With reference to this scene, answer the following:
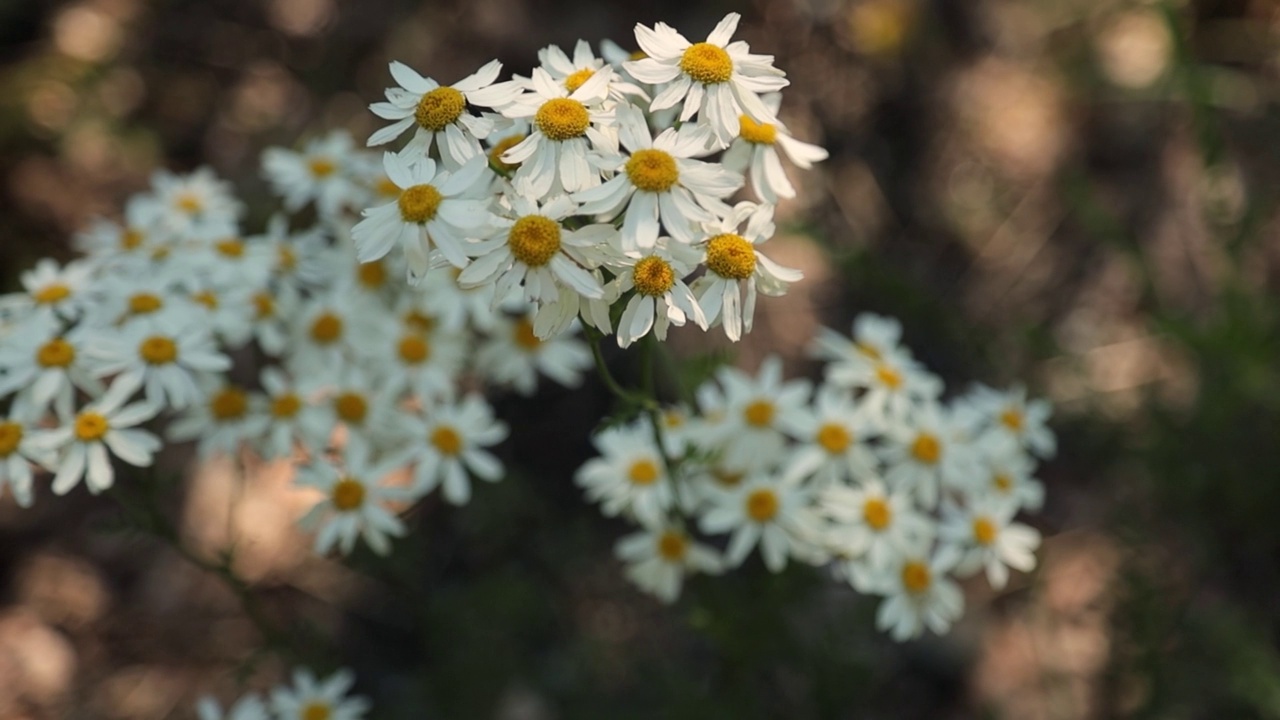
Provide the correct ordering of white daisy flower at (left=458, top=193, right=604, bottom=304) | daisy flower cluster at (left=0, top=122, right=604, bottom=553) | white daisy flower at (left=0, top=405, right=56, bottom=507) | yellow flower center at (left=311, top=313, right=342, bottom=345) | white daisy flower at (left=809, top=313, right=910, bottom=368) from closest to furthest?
white daisy flower at (left=458, top=193, right=604, bottom=304)
white daisy flower at (left=0, top=405, right=56, bottom=507)
daisy flower cluster at (left=0, top=122, right=604, bottom=553)
white daisy flower at (left=809, top=313, right=910, bottom=368)
yellow flower center at (left=311, top=313, right=342, bottom=345)

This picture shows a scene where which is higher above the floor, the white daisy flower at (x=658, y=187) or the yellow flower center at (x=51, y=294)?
the white daisy flower at (x=658, y=187)

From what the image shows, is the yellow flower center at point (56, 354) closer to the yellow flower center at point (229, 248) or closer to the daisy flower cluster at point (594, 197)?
the yellow flower center at point (229, 248)

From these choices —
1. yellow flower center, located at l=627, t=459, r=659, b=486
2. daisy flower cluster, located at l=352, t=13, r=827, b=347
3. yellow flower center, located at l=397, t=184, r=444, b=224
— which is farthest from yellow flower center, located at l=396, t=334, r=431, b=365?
yellow flower center, located at l=397, t=184, r=444, b=224

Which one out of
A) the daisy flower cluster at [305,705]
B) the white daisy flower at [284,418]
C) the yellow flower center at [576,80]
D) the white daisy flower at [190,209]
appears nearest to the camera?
the yellow flower center at [576,80]

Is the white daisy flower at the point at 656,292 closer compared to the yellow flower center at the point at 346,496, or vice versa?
the white daisy flower at the point at 656,292

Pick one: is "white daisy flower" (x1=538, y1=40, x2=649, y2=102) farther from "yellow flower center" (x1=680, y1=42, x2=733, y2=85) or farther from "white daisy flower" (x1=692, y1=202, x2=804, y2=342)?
"white daisy flower" (x1=692, y1=202, x2=804, y2=342)

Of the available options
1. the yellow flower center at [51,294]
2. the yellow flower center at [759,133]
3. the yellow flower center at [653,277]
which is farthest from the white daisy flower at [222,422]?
the yellow flower center at [759,133]
